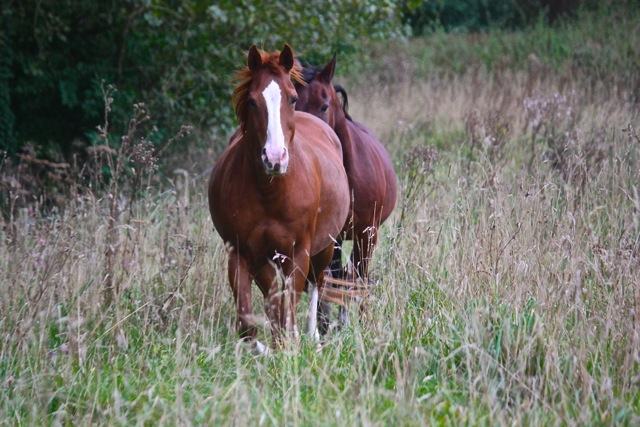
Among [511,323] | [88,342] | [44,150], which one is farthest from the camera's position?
[44,150]

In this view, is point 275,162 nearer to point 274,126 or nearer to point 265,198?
point 274,126

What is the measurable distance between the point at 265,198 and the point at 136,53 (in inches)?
261

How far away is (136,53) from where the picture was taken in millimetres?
10906

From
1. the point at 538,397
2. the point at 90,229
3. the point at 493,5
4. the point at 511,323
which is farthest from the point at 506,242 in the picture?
the point at 493,5

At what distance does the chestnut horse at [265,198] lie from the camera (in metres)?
4.77

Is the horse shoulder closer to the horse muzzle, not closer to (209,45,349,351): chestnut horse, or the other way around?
(209,45,349,351): chestnut horse

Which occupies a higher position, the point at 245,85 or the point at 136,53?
the point at 245,85

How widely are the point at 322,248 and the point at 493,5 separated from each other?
23.7 metres

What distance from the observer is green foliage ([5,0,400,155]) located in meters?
10.1

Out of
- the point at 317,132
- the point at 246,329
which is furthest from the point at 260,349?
the point at 317,132

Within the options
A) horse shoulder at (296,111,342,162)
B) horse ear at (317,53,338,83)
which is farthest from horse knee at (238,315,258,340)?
horse ear at (317,53,338,83)

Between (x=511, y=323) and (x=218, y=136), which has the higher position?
(x=511, y=323)

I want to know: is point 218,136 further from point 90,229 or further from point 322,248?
point 322,248

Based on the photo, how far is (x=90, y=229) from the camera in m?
6.38
